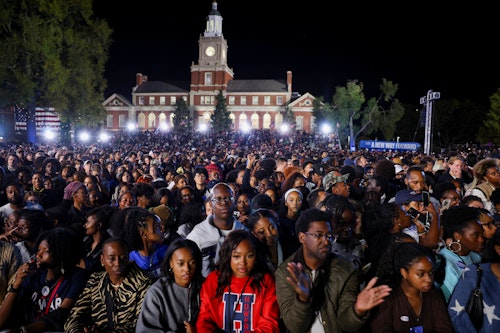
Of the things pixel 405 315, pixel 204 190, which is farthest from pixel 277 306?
pixel 204 190

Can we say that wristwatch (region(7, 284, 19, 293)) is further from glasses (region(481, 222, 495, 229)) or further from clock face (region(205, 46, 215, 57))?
clock face (region(205, 46, 215, 57))

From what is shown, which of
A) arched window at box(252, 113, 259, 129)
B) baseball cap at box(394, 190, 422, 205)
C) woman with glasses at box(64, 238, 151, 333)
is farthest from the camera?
arched window at box(252, 113, 259, 129)

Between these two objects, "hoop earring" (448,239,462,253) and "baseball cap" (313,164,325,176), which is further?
"baseball cap" (313,164,325,176)

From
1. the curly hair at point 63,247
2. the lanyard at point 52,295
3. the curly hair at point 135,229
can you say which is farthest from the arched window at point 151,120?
the lanyard at point 52,295

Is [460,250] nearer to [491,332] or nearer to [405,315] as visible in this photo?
[491,332]

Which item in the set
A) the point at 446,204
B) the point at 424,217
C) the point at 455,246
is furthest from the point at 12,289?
the point at 446,204

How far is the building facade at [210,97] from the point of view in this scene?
6950cm

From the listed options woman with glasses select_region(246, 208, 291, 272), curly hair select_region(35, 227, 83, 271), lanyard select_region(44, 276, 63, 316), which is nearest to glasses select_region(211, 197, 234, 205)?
woman with glasses select_region(246, 208, 291, 272)

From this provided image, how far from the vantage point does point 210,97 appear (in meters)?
70.3

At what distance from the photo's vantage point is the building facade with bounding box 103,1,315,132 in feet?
228

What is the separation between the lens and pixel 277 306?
2.81 metres

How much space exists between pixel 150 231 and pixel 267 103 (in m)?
67.3

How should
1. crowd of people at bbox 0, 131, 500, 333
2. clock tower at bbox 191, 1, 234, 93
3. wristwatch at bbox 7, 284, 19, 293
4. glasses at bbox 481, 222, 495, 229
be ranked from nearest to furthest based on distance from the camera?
crowd of people at bbox 0, 131, 500, 333 → wristwatch at bbox 7, 284, 19, 293 → glasses at bbox 481, 222, 495, 229 → clock tower at bbox 191, 1, 234, 93

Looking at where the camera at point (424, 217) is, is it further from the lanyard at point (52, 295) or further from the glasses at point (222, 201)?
the lanyard at point (52, 295)
